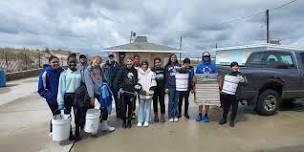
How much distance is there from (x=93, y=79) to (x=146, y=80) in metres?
1.38

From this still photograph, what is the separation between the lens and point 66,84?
616 centimetres

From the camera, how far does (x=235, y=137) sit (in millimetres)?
6773

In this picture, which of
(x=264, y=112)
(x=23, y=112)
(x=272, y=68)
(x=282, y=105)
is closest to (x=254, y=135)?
(x=264, y=112)

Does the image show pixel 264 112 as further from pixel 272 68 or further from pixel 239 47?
pixel 239 47

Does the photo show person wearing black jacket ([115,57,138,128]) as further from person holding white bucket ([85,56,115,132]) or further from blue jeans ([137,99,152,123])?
person holding white bucket ([85,56,115,132])

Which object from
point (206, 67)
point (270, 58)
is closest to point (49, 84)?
point (206, 67)

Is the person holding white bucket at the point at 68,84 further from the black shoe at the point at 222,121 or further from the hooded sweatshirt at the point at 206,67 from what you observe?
the black shoe at the point at 222,121

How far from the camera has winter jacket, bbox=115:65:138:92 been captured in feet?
24.0

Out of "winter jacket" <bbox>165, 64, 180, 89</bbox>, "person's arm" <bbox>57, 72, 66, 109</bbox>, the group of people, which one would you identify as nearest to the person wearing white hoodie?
the group of people

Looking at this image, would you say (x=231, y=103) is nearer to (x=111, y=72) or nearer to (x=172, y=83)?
(x=172, y=83)

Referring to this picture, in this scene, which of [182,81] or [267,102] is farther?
[267,102]

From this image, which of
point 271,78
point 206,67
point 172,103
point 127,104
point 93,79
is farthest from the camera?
point 271,78

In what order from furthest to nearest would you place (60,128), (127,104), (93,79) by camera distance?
(127,104), (93,79), (60,128)

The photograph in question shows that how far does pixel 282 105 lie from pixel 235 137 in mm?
4651
